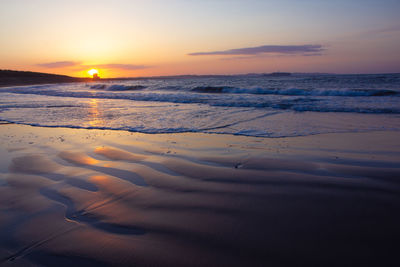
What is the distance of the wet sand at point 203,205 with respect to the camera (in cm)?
180

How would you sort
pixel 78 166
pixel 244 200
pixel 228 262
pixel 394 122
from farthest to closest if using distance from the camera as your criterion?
1. pixel 394 122
2. pixel 78 166
3. pixel 244 200
4. pixel 228 262

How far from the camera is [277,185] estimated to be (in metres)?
2.91

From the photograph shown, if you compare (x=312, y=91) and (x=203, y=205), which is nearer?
(x=203, y=205)

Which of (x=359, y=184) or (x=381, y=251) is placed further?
(x=359, y=184)

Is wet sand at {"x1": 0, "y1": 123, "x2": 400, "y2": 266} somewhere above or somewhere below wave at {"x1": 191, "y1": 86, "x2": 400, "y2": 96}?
below

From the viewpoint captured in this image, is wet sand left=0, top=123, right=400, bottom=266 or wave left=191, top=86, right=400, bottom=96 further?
wave left=191, top=86, right=400, bottom=96

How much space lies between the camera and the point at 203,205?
2488mm

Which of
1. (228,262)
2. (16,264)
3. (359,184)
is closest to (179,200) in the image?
(228,262)

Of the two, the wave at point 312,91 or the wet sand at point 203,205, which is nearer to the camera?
the wet sand at point 203,205

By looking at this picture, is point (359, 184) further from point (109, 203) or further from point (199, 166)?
point (109, 203)

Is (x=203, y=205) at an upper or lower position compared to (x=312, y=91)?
lower

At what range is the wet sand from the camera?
180 centimetres

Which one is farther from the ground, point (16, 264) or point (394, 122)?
point (394, 122)

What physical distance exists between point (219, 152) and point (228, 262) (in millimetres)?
2564
